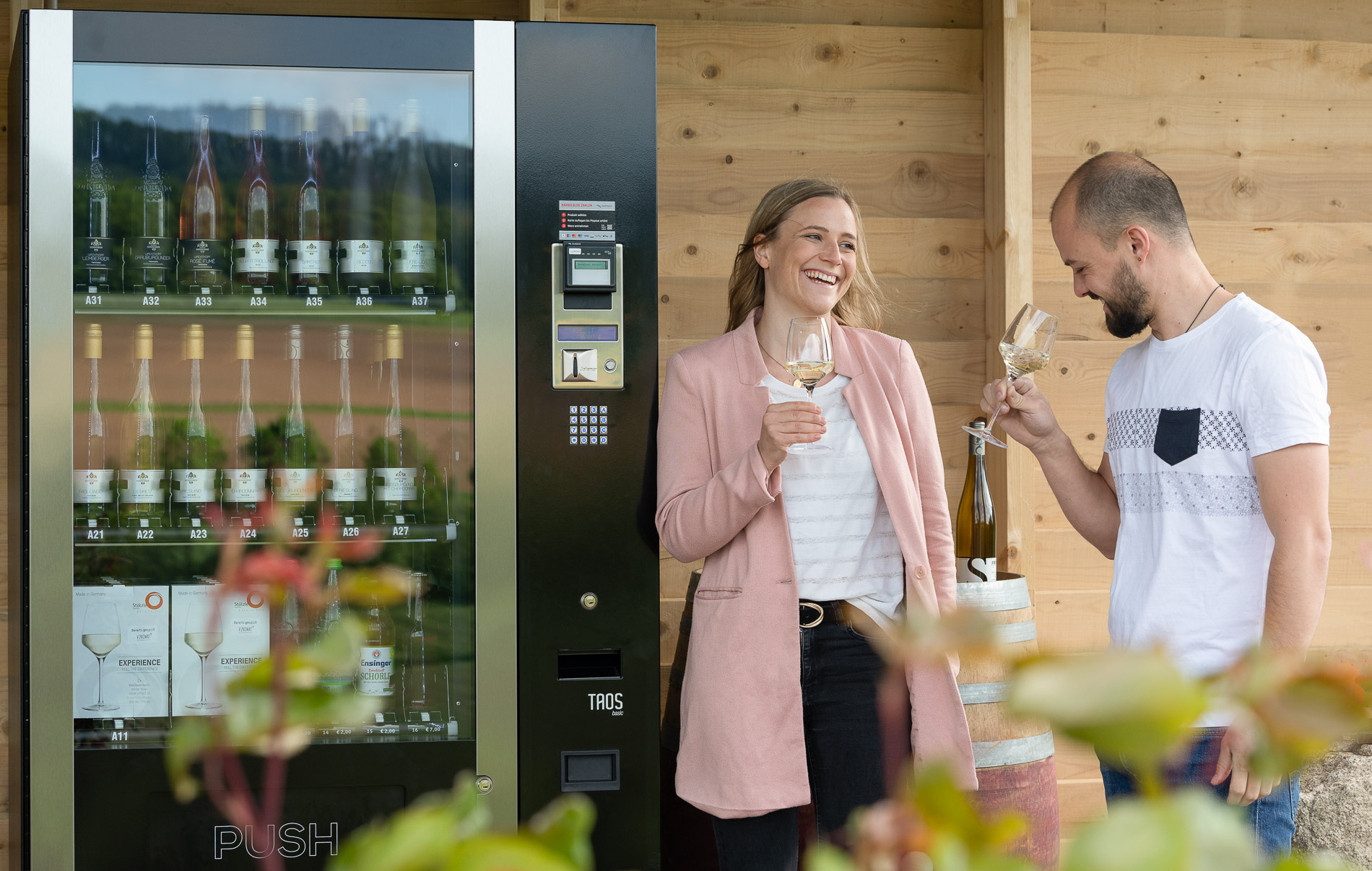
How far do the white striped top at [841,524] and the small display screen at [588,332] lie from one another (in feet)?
0.98

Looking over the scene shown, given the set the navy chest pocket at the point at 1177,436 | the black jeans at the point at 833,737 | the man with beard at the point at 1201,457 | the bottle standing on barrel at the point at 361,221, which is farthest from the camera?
the bottle standing on barrel at the point at 361,221

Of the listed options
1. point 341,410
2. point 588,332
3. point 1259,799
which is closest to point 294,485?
point 341,410

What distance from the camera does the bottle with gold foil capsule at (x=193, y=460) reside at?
2033 mm

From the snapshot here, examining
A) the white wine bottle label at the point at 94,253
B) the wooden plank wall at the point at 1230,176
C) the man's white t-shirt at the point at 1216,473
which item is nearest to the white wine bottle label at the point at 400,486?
the white wine bottle label at the point at 94,253

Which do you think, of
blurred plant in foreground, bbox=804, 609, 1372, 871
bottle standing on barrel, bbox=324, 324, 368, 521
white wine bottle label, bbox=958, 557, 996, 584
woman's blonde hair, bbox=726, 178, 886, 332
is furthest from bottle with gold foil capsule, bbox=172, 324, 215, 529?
blurred plant in foreground, bbox=804, 609, 1372, 871

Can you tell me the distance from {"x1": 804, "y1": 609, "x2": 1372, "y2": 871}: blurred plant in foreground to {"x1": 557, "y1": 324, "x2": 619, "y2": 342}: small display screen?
1746 mm

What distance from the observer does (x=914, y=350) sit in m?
2.94

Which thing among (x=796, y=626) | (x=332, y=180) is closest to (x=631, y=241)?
(x=332, y=180)

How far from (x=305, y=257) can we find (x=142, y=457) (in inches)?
19.0

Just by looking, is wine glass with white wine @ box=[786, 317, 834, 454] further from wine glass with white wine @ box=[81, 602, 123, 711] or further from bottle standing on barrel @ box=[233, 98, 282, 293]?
wine glass with white wine @ box=[81, 602, 123, 711]

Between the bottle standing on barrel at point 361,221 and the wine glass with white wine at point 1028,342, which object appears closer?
the wine glass with white wine at point 1028,342

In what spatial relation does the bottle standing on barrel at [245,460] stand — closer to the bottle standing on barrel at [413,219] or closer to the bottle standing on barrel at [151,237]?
the bottle standing on barrel at [151,237]

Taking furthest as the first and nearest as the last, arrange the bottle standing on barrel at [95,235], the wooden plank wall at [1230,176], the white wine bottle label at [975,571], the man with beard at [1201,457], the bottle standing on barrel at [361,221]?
the wooden plank wall at [1230,176] → the white wine bottle label at [975,571] → the bottle standing on barrel at [361,221] → the bottle standing on barrel at [95,235] → the man with beard at [1201,457]

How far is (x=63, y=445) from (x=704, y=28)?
1.84 meters
